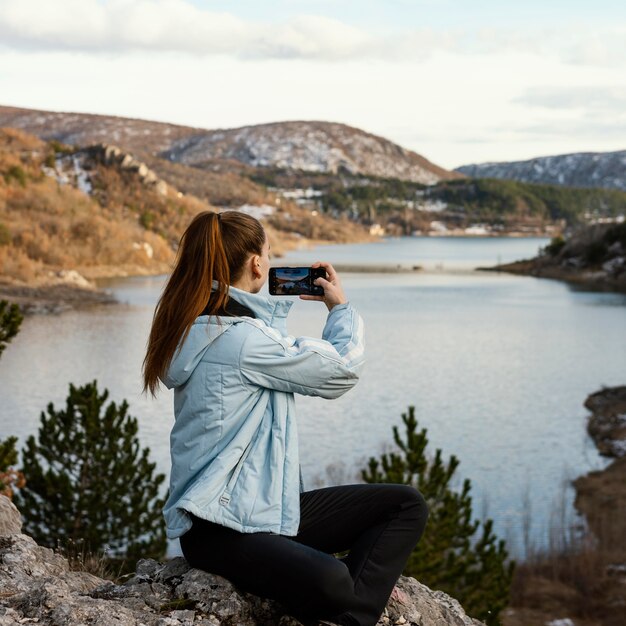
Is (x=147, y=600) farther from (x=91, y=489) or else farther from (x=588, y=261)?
(x=588, y=261)

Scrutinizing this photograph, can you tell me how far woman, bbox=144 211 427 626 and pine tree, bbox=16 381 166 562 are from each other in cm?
587

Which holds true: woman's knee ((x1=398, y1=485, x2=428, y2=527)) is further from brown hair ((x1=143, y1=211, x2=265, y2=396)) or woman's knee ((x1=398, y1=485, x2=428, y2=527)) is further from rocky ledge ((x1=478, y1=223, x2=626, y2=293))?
rocky ledge ((x1=478, y1=223, x2=626, y2=293))

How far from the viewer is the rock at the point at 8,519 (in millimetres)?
3920

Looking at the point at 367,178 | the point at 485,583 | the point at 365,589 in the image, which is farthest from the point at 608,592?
the point at 367,178

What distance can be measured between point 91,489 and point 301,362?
6513 mm

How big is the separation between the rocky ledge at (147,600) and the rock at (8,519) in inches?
22.0

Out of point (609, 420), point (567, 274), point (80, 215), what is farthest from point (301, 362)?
point (80, 215)

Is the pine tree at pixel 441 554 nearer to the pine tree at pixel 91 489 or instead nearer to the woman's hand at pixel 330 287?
the pine tree at pixel 91 489

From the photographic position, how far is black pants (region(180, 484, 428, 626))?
270 centimetres

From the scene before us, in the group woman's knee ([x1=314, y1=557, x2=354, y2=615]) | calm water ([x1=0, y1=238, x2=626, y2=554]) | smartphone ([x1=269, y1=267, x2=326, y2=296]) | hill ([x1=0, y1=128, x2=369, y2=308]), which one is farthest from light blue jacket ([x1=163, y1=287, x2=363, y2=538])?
hill ([x1=0, y1=128, x2=369, y2=308])

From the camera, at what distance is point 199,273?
2.76m

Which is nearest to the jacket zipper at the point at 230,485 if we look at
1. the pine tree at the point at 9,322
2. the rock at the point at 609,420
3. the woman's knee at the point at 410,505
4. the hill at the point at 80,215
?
the woman's knee at the point at 410,505

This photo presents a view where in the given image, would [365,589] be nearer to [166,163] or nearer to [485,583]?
[485,583]

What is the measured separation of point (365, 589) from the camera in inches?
112
